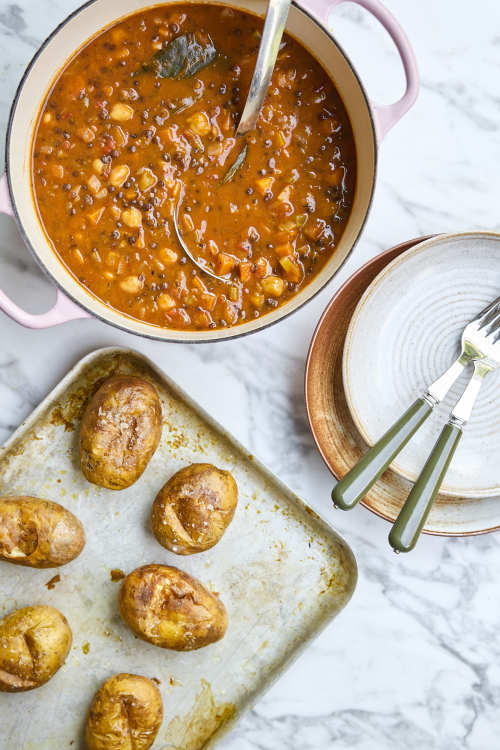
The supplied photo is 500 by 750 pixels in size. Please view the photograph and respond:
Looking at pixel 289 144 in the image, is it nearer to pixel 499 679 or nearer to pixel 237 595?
pixel 237 595

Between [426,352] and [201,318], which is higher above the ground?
[426,352]

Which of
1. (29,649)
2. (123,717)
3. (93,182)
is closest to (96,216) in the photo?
(93,182)

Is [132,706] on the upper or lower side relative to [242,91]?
lower

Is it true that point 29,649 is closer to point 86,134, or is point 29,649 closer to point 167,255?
point 167,255

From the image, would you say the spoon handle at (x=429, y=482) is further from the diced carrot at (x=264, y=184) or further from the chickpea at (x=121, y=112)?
the chickpea at (x=121, y=112)

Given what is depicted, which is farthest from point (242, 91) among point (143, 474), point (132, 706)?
point (132, 706)

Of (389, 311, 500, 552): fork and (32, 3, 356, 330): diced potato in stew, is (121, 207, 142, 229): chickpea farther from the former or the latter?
(389, 311, 500, 552): fork
